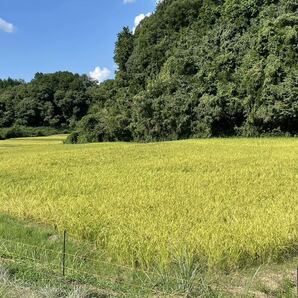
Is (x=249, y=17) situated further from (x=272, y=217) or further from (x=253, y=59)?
(x=272, y=217)

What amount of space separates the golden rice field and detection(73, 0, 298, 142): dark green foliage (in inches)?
754

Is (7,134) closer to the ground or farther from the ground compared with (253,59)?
closer to the ground

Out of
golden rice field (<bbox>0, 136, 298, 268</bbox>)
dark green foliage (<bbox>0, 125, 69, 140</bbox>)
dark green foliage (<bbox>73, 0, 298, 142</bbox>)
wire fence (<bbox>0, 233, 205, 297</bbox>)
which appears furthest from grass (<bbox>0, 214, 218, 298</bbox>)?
dark green foliage (<bbox>0, 125, 69, 140</bbox>)

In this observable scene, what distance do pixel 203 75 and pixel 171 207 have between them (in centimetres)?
3368

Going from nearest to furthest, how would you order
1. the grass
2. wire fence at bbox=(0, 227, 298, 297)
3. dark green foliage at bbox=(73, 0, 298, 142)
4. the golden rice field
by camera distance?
the grass → wire fence at bbox=(0, 227, 298, 297) → the golden rice field → dark green foliage at bbox=(73, 0, 298, 142)

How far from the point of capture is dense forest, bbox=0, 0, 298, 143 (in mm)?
34000

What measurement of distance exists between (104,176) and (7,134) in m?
53.0

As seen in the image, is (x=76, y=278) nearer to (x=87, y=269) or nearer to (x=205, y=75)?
(x=87, y=269)

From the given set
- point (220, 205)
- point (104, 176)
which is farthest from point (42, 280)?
point (104, 176)

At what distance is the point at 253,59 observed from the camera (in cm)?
3666

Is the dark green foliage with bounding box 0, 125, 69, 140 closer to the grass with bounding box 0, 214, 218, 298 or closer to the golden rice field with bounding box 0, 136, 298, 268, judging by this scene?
the golden rice field with bounding box 0, 136, 298, 268

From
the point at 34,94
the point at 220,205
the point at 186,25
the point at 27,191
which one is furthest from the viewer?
the point at 34,94

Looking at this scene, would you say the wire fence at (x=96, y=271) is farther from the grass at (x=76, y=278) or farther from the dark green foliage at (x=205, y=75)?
the dark green foliage at (x=205, y=75)

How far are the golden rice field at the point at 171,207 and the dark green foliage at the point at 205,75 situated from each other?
62.8 ft
